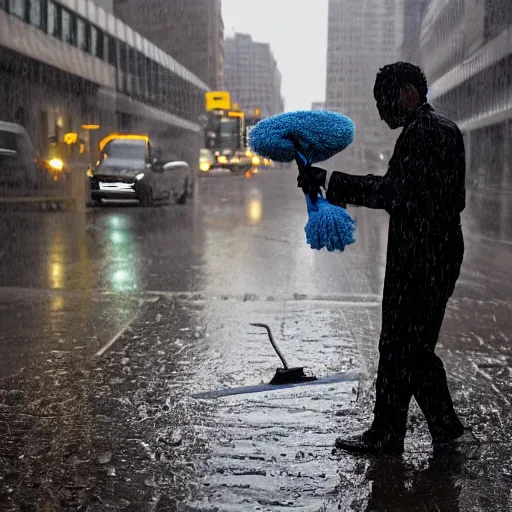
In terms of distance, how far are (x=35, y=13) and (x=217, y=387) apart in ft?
132

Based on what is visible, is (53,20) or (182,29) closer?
(53,20)

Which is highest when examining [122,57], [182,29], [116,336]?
[182,29]

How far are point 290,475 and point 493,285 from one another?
680 cm

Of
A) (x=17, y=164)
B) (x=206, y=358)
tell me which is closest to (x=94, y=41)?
(x=17, y=164)

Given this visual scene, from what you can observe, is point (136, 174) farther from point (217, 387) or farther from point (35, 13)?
point (35, 13)

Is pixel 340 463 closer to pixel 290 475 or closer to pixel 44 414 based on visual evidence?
pixel 290 475

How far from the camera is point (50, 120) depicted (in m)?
48.8

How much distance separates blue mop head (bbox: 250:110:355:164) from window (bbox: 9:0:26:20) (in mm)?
37508

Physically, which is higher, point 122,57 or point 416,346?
point 122,57

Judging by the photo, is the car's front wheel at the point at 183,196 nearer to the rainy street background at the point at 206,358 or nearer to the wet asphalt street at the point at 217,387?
the rainy street background at the point at 206,358

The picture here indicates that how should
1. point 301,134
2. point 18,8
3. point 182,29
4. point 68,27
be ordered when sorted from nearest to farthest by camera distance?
1. point 301,134
2. point 18,8
3. point 68,27
4. point 182,29

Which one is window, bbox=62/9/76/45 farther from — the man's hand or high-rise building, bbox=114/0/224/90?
high-rise building, bbox=114/0/224/90

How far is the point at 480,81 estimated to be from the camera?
61.1 meters

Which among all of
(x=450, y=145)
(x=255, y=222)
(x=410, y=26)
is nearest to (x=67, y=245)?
(x=255, y=222)
